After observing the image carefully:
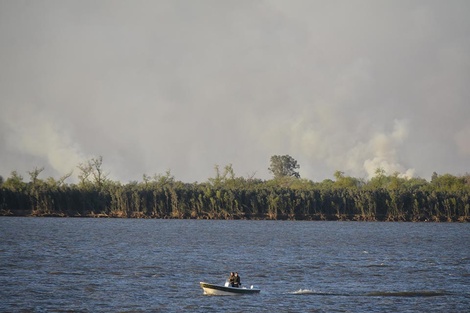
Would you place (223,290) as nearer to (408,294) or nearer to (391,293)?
(391,293)

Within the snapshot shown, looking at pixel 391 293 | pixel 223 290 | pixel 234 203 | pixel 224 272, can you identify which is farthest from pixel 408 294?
pixel 234 203

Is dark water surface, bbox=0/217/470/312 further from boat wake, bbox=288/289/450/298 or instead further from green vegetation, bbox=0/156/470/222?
green vegetation, bbox=0/156/470/222

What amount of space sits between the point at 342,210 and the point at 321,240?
51049 millimetres

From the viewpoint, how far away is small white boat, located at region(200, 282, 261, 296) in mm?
48094

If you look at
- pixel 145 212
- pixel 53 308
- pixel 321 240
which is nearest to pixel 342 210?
pixel 145 212

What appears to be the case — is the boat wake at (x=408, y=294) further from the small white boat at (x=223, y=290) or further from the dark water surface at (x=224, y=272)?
the small white boat at (x=223, y=290)

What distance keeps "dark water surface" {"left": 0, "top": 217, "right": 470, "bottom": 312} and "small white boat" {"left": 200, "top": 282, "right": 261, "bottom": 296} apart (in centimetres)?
43

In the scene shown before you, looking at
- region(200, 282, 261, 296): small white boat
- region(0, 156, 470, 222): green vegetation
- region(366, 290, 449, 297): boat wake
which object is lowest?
region(366, 290, 449, 297): boat wake

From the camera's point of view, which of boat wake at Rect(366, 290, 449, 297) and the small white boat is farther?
boat wake at Rect(366, 290, 449, 297)

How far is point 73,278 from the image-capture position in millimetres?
54438

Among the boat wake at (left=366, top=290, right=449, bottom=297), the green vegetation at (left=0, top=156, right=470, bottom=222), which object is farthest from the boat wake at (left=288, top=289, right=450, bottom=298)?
the green vegetation at (left=0, top=156, right=470, bottom=222)

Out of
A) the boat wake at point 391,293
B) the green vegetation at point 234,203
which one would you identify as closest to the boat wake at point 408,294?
the boat wake at point 391,293

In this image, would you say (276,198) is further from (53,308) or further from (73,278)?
(53,308)

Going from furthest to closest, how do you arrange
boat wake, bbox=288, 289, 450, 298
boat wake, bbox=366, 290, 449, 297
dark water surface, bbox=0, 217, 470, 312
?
boat wake, bbox=366, 290, 449, 297 → boat wake, bbox=288, 289, 450, 298 → dark water surface, bbox=0, 217, 470, 312
